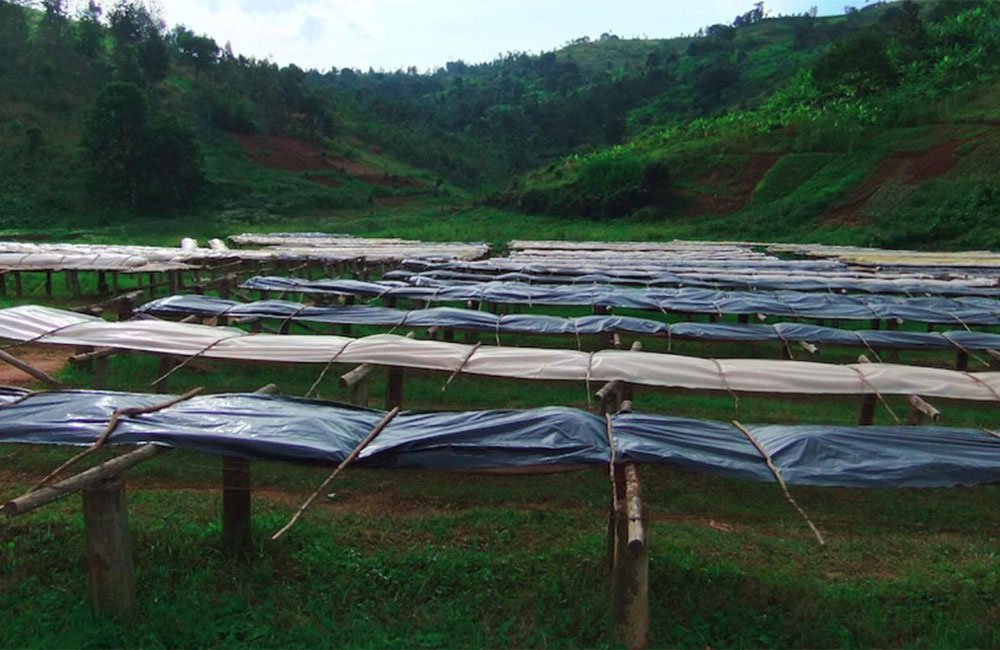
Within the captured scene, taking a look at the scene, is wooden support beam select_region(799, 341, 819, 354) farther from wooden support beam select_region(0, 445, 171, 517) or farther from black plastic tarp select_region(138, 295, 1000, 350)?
wooden support beam select_region(0, 445, 171, 517)

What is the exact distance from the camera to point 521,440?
16.0ft

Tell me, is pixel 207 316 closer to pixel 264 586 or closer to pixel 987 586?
pixel 264 586

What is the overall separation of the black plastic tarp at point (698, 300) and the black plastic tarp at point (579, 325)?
1441 mm

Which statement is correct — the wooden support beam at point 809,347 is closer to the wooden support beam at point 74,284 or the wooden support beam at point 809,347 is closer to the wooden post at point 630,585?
the wooden post at point 630,585

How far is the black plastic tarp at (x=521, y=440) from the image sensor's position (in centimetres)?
465

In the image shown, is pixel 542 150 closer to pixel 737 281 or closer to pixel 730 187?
pixel 730 187

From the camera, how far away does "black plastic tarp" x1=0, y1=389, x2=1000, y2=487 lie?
4.65 metres

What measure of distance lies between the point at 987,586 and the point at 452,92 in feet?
328

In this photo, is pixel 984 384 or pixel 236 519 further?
pixel 984 384

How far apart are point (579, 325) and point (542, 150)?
68.1m

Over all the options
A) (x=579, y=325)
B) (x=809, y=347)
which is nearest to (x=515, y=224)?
(x=579, y=325)

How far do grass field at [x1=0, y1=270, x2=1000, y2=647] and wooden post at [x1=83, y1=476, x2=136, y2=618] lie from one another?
0.11 m

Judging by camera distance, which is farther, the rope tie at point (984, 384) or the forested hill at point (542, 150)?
the forested hill at point (542, 150)

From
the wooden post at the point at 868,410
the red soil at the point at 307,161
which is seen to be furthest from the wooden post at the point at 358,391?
the red soil at the point at 307,161
